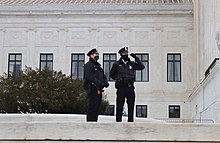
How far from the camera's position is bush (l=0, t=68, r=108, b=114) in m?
26.8

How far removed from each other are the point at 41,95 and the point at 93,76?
14.6 m

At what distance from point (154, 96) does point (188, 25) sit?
702cm

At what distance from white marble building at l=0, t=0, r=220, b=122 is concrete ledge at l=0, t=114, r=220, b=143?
127 ft

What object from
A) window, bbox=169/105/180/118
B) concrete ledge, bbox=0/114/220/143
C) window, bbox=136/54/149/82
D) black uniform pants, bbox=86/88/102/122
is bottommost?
window, bbox=169/105/180/118

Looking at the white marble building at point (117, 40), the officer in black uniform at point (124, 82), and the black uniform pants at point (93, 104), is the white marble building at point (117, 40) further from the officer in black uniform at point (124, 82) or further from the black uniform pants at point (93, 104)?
the black uniform pants at point (93, 104)

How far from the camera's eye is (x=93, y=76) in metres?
13.1

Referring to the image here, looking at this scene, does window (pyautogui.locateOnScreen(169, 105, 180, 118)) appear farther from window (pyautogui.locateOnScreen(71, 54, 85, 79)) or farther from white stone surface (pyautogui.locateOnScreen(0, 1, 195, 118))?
window (pyautogui.locateOnScreen(71, 54, 85, 79))

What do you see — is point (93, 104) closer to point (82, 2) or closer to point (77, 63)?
point (77, 63)

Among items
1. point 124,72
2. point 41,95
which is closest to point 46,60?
point 41,95

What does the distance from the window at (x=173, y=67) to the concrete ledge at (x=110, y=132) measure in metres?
40.0

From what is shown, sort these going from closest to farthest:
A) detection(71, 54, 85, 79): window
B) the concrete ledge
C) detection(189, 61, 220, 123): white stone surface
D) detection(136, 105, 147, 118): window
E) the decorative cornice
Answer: the concrete ledge, detection(189, 61, 220, 123): white stone surface, detection(136, 105, 147, 118): window, detection(71, 54, 85, 79): window, the decorative cornice

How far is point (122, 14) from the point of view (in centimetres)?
5222

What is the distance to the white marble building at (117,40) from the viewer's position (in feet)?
166

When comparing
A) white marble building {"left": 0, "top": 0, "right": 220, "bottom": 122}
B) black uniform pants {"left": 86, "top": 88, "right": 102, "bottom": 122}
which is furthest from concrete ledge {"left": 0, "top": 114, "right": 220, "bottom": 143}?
white marble building {"left": 0, "top": 0, "right": 220, "bottom": 122}
